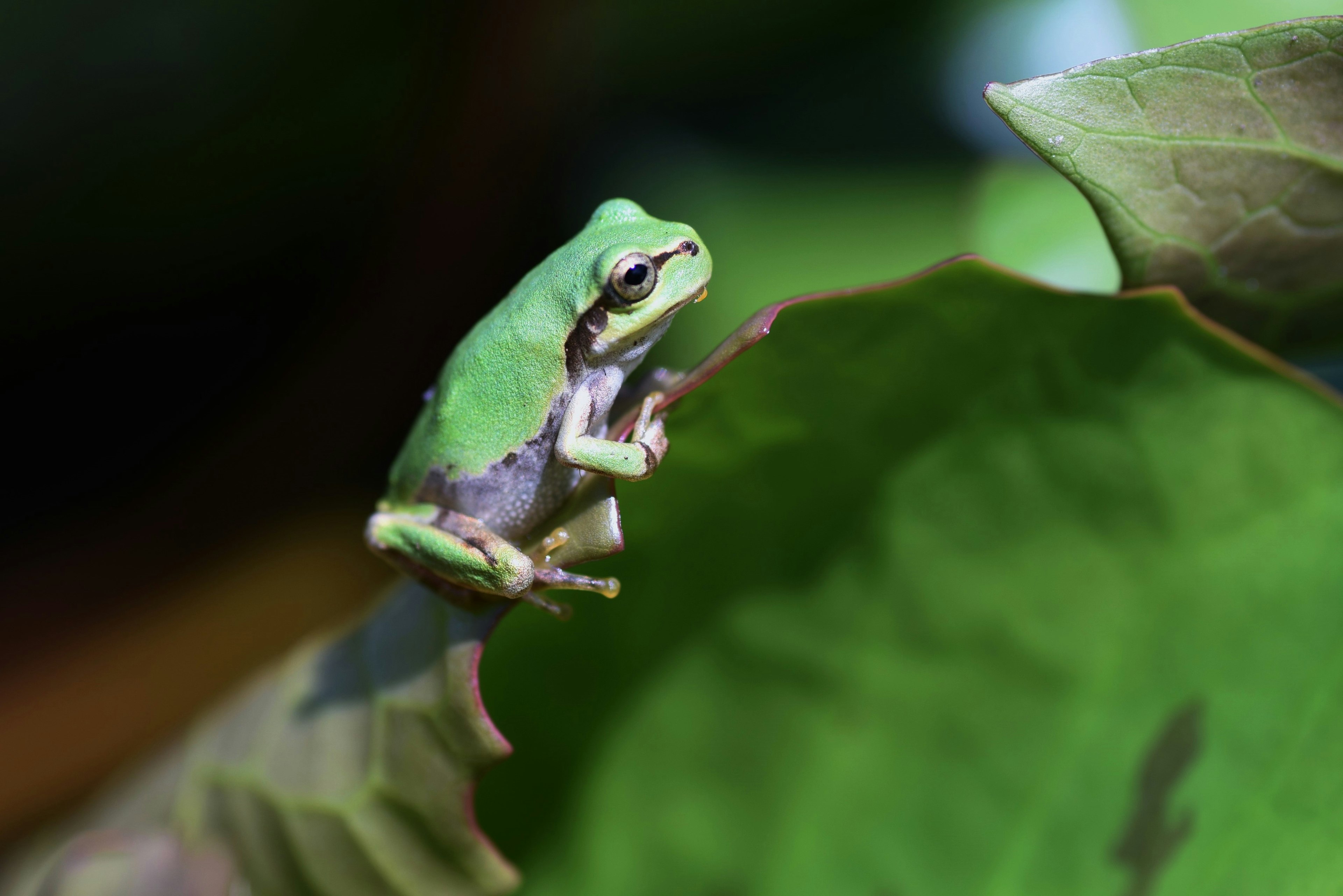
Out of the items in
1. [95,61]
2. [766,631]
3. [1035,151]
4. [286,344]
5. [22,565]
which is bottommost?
[22,565]

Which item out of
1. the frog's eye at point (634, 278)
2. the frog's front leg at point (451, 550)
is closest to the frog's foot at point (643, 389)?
the frog's eye at point (634, 278)

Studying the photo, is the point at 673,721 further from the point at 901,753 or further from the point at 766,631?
the point at 901,753

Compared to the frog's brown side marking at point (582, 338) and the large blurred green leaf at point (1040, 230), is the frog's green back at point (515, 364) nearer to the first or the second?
the frog's brown side marking at point (582, 338)

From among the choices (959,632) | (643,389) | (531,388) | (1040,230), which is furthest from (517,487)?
(1040,230)

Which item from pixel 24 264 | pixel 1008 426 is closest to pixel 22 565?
pixel 24 264

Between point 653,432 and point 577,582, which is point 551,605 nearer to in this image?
point 577,582

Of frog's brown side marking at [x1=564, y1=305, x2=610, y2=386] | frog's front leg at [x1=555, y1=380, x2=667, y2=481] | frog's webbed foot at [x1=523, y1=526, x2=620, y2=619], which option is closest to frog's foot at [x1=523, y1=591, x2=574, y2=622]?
frog's webbed foot at [x1=523, y1=526, x2=620, y2=619]

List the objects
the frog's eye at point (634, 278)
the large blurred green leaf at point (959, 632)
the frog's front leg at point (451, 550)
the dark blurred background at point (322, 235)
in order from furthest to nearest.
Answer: the dark blurred background at point (322, 235)
the frog's eye at point (634, 278)
the frog's front leg at point (451, 550)
the large blurred green leaf at point (959, 632)
